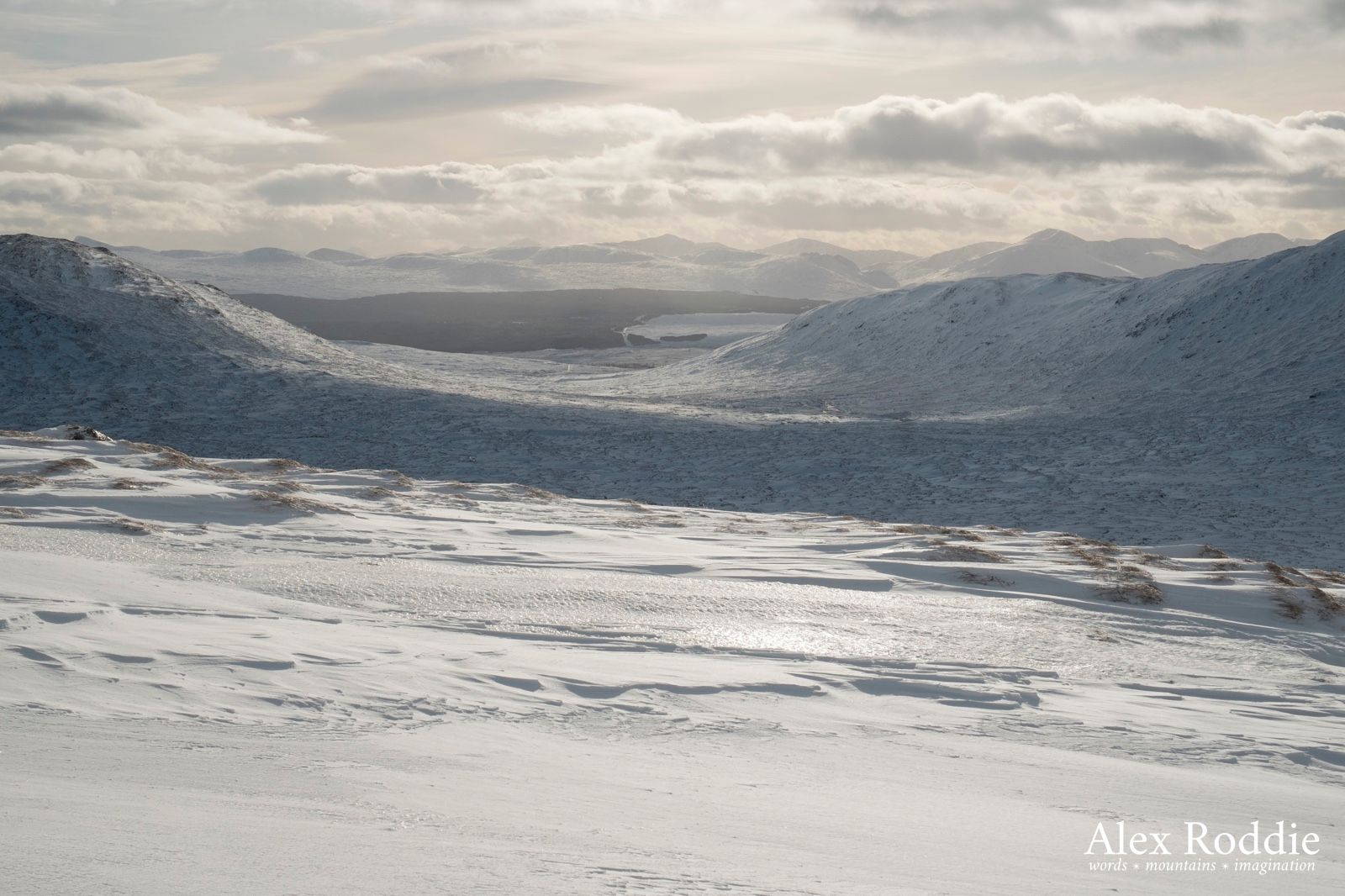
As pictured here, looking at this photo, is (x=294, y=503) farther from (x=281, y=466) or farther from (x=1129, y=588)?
(x=1129, y=588)

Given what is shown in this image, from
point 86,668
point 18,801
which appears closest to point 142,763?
point 18,801

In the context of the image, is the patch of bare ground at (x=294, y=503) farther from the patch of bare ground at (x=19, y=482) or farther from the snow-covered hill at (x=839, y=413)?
the snow-covered hill at (x=839, y=413)

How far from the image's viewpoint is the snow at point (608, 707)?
3213 mm

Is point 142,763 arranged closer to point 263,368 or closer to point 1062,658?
Result: point 1062,658

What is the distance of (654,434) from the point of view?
24.7 meters

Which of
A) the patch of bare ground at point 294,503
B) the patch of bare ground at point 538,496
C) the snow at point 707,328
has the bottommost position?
the patch of bare ground at point 538,496

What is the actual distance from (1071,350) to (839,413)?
1002cm

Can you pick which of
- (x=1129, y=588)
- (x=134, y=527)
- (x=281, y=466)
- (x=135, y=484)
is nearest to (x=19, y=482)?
(x=135, y=484)

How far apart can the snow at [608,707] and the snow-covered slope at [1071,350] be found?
1984cm

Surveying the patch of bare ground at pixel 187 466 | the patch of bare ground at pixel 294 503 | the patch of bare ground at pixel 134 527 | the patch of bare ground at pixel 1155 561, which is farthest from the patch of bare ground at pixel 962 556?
the patch of bare ground at pixel 187 466

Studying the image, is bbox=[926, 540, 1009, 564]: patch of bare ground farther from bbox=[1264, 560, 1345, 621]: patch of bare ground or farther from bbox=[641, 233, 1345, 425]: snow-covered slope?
bbox=[641, 233, 1345, 425]: snow-covered slope

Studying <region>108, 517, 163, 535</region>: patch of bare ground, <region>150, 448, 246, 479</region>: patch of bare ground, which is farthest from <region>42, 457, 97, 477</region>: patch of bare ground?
<region>108, 517, 163, 535</region>: patch of bare ground

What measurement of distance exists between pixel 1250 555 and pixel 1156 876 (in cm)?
1393

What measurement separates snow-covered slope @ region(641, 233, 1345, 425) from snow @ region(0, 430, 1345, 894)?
19839 mm
